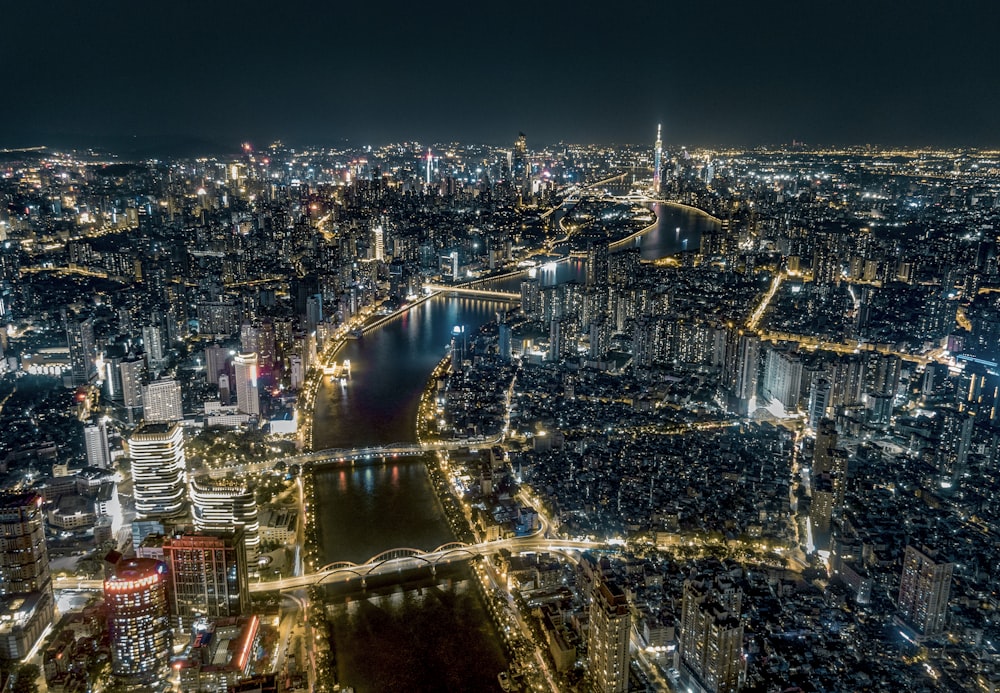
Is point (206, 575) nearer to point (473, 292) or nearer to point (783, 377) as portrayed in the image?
point (783, 377)

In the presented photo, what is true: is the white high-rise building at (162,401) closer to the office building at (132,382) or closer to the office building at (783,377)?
the office building at (132,382)

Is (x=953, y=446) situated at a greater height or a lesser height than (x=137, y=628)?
greater

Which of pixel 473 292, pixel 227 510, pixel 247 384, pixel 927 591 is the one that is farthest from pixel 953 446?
pixel 473 292

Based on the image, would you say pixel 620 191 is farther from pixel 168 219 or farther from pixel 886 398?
pixel 886 398

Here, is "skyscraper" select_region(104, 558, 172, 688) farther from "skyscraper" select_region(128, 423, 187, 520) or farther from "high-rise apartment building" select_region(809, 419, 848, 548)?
"high-rise apartment building" select_region(809, 419, 848, 548)

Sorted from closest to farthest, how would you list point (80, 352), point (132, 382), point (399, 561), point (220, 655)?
point (220, 655) → point (399, 561) → point (132, 382) → point (80, 352)

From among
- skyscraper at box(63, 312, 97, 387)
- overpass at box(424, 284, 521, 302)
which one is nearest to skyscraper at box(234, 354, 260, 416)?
skyscraper at box(63, 312, 97, 387)

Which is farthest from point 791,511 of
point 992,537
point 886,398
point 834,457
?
point 886,398

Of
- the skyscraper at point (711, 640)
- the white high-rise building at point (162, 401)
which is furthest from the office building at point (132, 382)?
the skyscraper at point (711, 640)
